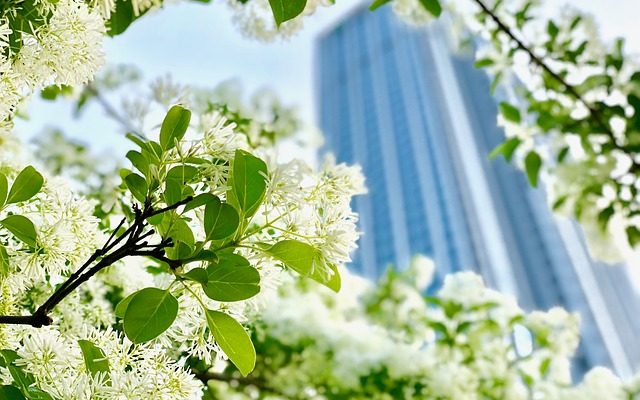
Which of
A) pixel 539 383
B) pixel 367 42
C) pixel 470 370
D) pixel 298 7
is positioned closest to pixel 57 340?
pixel 298 7

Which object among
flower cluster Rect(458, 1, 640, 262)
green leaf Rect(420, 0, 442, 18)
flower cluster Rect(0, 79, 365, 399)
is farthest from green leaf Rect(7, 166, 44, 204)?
flower cluster Rect(458, 1, 640, 262)

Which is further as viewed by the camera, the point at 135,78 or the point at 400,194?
the point at 400,194

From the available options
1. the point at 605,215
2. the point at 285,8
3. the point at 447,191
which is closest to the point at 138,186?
the point at 285,8

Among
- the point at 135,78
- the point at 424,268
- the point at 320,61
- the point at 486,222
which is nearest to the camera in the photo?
the point at 135,78

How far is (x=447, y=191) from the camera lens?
77.6ft

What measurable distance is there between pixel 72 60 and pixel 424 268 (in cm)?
150

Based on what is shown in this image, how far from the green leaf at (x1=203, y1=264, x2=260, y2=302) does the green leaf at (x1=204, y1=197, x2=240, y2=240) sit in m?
0.02

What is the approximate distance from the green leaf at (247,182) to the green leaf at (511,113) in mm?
1184

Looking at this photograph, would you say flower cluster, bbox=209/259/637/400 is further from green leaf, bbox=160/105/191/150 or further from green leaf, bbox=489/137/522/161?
green leaf, bbox=160/105/191/150

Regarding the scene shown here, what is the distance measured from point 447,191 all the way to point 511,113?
22.8 m

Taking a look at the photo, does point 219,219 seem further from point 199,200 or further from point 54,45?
point 54,45

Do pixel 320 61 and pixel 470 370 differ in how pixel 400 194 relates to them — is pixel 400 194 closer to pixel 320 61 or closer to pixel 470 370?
pixel 320 61

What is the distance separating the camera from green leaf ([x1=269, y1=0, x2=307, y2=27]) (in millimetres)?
397

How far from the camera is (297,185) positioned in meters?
0.32
